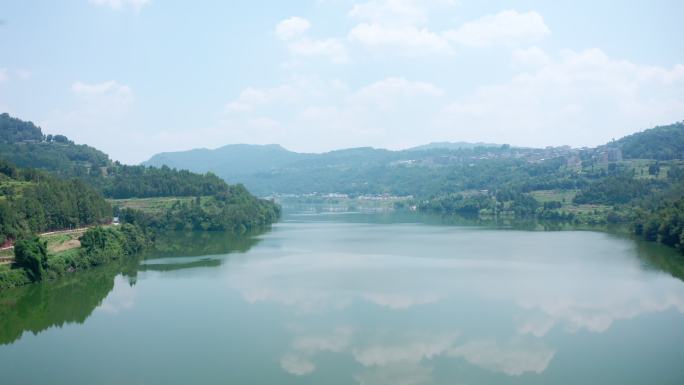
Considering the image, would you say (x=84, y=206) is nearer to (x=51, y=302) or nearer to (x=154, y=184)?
(x=51, y=302)

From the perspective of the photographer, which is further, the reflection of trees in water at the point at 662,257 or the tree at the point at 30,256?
the reflection of trees in water at the point at 662,257

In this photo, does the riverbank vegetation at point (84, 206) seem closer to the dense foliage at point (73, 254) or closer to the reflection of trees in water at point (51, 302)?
the dense foliage at point (73, 254)

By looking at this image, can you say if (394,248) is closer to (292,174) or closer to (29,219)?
(29,219)

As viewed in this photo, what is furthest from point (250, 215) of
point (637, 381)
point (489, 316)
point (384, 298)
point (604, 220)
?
point (637, 381)

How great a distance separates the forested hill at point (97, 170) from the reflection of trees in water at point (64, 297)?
23.3 metres

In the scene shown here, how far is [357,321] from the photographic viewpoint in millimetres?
19312

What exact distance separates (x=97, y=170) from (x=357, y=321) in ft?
174

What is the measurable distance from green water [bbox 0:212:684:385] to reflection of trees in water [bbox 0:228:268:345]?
0.09m

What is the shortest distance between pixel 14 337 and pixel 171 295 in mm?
6485

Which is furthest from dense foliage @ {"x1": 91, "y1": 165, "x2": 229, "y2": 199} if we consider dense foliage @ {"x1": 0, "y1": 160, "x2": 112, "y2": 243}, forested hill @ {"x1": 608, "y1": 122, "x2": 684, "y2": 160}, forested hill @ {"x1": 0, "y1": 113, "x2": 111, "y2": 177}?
forested hill @ {"x1": 608, "y1": 122, "x2": 684, "y2": 160}

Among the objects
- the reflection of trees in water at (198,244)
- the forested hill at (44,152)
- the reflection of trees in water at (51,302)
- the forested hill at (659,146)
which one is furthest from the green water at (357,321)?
the forested hill at (659,146)

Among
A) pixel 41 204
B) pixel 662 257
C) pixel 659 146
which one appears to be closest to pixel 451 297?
pixel 662 257

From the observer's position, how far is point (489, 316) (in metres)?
19.8

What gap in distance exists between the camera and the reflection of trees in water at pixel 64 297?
2005 centimetres
